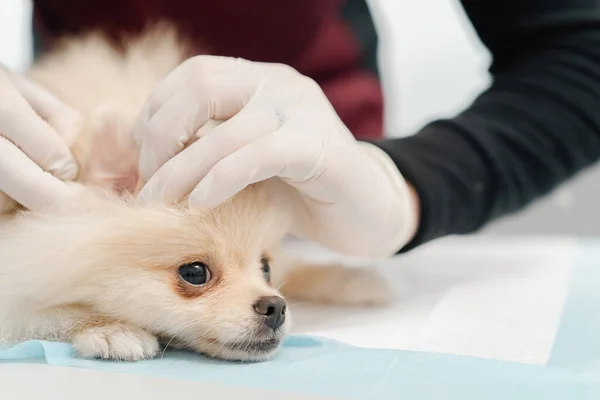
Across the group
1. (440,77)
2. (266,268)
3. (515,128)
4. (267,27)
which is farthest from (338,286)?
(440,77)

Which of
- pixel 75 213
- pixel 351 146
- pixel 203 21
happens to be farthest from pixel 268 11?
pixel 75 213

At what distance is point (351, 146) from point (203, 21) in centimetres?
83

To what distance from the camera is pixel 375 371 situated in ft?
3.03

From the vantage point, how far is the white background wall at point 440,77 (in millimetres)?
2717

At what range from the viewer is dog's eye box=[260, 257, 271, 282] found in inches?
48.2

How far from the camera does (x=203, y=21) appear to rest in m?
1.89

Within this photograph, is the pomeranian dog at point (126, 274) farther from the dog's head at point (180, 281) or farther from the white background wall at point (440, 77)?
the white background wall at point (440, 77)

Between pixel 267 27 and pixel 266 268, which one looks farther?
pixel 267 27

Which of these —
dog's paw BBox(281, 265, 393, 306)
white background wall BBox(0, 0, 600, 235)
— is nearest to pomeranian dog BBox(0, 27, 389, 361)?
dog's paw BBox(281, 265, 393, 306)

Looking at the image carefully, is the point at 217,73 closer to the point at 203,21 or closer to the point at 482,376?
the point at 482,376

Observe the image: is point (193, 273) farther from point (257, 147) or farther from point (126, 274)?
point (257, 147)

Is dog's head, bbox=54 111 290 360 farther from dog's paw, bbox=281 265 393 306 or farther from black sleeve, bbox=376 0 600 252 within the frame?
black sleeve, bbox=376 0 600 252

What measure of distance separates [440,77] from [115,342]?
2.12 metres

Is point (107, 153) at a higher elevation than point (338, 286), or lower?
higher
